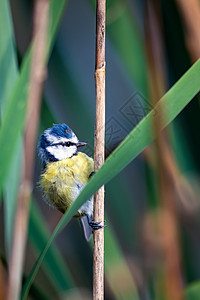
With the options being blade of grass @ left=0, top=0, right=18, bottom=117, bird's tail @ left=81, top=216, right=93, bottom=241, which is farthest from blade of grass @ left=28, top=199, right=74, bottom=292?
blade of grass @ left=0, top=0, right=18, bottom=117

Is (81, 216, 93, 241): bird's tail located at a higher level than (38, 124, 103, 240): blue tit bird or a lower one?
lower

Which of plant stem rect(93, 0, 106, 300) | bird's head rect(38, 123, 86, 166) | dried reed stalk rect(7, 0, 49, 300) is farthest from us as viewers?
bird's head rect(38, 123, 86, 166)

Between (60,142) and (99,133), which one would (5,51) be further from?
(60,142)

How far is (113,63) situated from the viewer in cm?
179

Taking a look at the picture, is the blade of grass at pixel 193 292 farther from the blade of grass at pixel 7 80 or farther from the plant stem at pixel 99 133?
the blade of grass at pixel 7 80

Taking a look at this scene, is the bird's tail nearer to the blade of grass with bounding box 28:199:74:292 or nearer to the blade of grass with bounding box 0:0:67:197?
the blade of grass with bounding box 28:199:74:292

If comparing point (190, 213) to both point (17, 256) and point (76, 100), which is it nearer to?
point (76, 100)

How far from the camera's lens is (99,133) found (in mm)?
851

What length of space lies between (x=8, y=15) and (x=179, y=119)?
542 mm

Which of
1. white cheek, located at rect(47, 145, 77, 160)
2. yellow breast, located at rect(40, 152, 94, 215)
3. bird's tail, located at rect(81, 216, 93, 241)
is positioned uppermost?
white cheek, located at rect(47, 145, 77, 160)

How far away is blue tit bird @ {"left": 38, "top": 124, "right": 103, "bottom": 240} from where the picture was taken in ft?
4.04

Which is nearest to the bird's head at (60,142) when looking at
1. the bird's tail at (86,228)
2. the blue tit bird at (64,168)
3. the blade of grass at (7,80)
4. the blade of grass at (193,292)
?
the blue tit bird at (64,168)

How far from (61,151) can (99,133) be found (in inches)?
17.4

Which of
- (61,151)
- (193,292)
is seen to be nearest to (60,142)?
(61,151)
